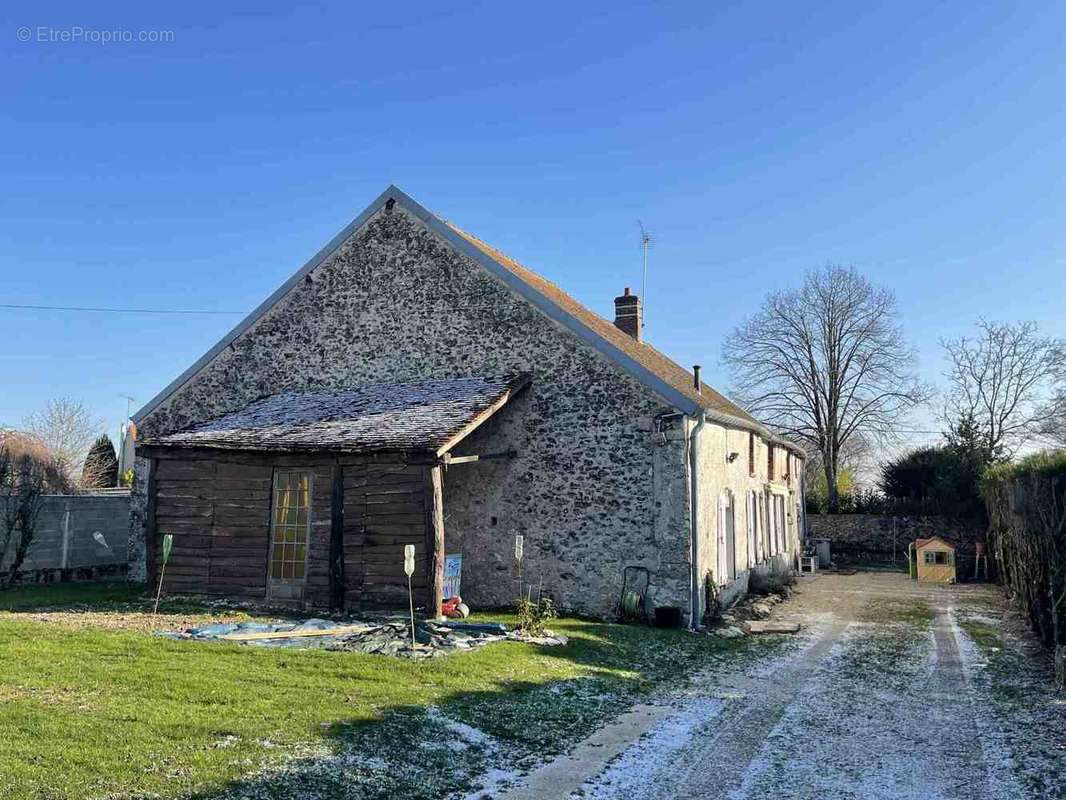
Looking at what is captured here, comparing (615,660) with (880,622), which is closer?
(615,660)

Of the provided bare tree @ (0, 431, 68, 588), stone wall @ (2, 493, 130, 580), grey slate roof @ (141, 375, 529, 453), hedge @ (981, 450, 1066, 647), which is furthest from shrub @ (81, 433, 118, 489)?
hedge @ (981, 450, 1066, 647)

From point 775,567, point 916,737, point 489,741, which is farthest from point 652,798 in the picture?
point 775,567

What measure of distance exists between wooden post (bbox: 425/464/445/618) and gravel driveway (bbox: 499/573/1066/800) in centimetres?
422

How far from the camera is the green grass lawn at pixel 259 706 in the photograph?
539 cm

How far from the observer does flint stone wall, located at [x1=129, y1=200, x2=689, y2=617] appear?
1334 centimetres

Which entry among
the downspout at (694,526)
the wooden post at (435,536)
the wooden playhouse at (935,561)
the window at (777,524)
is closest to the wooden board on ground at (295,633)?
the wooden post at (435,536)

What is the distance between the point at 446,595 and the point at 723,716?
20.2 ft

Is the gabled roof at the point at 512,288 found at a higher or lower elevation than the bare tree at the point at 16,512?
higher

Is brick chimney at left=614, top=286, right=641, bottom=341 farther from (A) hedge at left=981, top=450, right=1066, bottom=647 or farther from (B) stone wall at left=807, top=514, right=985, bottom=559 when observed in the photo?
(B) stone wall at left=807, top=514, right=985, bottom=559

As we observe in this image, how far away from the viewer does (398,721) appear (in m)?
6.89

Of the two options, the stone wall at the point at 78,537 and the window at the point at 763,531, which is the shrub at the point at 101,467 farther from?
the window at the point at 763,531

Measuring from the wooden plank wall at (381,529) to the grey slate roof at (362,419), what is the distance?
0.51 meters

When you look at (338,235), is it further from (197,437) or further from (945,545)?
(945,545)

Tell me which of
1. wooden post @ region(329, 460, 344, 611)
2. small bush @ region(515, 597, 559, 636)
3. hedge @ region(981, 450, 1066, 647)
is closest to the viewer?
hedge @ region(981, 450, 1066, 647)
